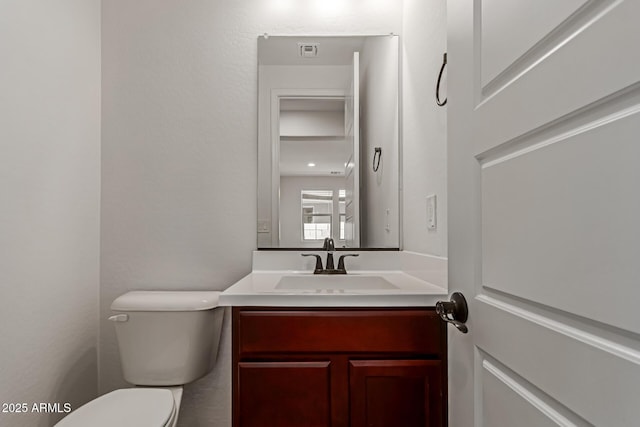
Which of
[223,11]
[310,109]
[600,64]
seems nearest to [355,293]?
[600,64]

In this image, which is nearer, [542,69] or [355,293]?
[542,69]

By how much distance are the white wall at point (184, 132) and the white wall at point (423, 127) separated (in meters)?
0.31

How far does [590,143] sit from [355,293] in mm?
779

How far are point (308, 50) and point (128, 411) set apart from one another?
167cm

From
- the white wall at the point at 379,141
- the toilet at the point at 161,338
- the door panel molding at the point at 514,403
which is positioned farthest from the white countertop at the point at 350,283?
the door panel molding at the point at 514,403

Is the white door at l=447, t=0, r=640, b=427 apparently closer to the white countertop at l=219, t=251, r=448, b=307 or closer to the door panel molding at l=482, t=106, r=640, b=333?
the door panel molding at l=482, t=106, r=640, b=333

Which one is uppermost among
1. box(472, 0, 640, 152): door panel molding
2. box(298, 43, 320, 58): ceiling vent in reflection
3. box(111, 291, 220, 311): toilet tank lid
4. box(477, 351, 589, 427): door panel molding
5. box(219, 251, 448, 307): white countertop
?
box(298, 43, 320, 58): ceiling vent in reflection

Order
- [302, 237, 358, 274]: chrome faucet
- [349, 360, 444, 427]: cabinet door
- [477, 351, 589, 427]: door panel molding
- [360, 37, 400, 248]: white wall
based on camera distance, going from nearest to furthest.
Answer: [477, 351, 589, 427]: door panel molding
[349, 360, 444, 427]: cabinet door
[302, 237, 358, 274]: chrome faucet
[360, 37, 400, 248]: white wall

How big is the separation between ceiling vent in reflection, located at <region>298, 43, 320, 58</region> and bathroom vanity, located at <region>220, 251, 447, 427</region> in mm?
1235

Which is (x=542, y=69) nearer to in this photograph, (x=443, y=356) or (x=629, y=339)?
(x=629, y=339)

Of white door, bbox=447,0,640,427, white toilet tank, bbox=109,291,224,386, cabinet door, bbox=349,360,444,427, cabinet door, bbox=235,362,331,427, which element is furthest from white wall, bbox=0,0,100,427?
white door, bbox=447,0,640,427

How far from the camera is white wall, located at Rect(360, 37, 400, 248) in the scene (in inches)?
69.5

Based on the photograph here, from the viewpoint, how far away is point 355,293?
111 cm

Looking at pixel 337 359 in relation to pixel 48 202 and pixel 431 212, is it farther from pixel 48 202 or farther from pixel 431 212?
pixel 48 202
